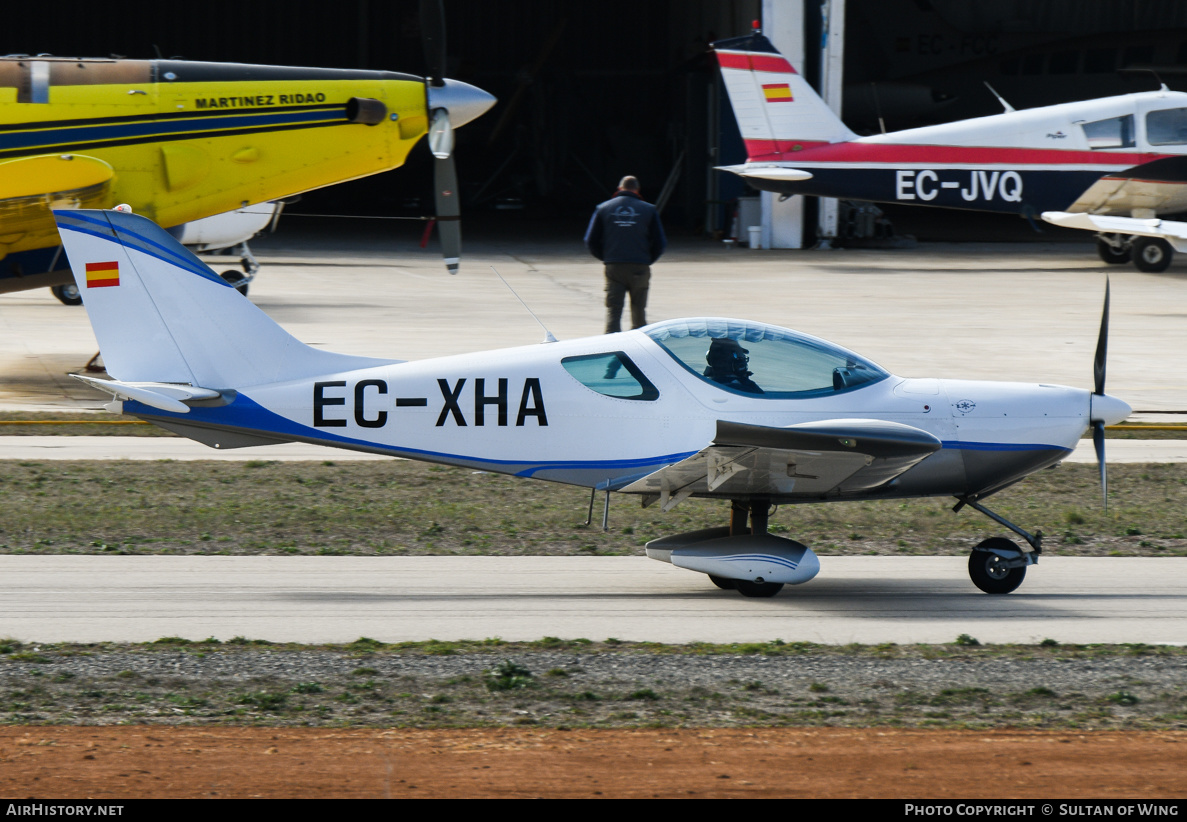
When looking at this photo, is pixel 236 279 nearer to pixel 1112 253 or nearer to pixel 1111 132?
pixel 1111 132

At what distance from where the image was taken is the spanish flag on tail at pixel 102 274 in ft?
28.3

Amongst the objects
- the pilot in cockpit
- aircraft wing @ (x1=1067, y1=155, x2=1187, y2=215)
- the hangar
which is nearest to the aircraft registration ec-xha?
the pilot in cockpit

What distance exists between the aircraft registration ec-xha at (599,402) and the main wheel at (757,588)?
0.04 ft

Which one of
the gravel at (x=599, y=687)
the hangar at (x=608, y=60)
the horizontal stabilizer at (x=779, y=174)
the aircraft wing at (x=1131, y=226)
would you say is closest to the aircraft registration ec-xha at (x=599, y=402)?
the gravel at (x=599, y=687)

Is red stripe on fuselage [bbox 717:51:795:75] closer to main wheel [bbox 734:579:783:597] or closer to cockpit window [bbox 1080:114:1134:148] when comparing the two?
cockpit window [bbox 1080:114:1134:148]

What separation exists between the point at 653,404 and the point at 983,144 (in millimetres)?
21590

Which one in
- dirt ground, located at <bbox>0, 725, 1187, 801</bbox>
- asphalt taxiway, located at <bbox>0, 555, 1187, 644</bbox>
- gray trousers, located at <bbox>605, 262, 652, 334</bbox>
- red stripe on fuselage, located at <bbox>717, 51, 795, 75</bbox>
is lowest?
asphalt taxiway, located at <bbox>0, 555, 1187, 644</bbox>

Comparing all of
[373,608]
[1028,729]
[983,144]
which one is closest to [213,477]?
[373,608]

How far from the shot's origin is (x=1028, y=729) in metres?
6.00

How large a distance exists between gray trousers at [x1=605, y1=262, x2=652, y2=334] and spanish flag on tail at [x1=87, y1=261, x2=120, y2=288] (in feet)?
27.3

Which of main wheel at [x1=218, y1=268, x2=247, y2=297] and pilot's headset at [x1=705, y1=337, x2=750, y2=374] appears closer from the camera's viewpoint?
pilot's headset at [x1=705, y1=337, x2=750, y2=374]

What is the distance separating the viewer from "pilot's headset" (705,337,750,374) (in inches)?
331

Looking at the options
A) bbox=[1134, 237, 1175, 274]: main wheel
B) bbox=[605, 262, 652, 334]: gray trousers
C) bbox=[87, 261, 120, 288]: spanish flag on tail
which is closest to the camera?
bbox=[87, 261, 120, 288]: spanish flag on tail

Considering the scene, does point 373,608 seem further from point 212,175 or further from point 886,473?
point 212,175
